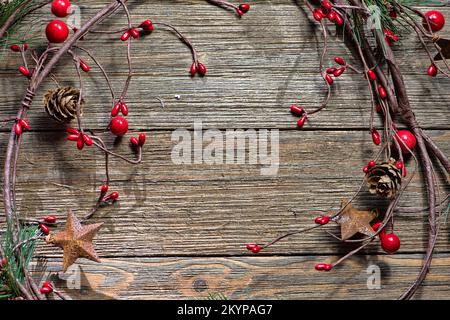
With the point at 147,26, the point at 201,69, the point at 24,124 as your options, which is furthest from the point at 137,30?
the point at 24,124

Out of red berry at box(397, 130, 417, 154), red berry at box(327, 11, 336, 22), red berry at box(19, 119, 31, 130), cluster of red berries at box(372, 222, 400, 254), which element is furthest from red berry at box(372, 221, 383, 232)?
red berry at box(19, 119, 31, 130)

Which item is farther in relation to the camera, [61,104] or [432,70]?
[432,70]

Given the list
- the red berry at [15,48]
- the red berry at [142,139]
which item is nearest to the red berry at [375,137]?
the red berry at [142,139]

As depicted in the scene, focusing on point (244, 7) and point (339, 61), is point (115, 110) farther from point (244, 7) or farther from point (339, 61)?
point (339, 61)

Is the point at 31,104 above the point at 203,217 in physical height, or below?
above

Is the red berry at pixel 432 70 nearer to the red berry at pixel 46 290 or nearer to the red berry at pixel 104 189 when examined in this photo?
the red berry at pixel 104 189
